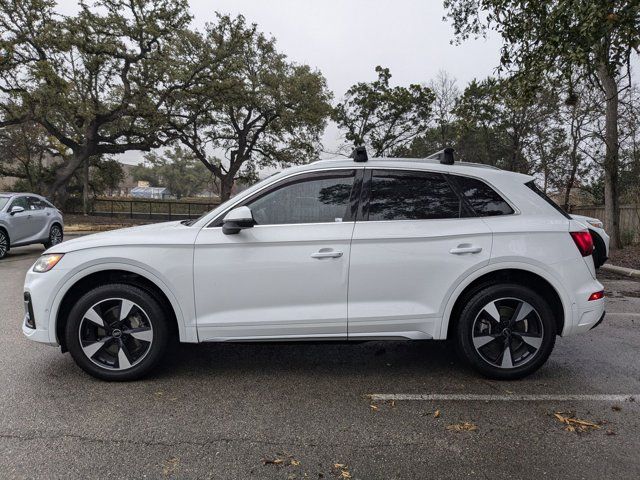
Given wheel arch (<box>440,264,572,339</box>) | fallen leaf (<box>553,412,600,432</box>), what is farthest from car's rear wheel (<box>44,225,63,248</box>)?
fallen leaf (<box>553,412,600,432</box>)

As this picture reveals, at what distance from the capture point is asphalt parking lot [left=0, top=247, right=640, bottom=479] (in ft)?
8.66

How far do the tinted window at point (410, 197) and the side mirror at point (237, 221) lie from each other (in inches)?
39.7

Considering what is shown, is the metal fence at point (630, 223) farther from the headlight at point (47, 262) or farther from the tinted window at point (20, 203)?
the tinted window at point (20, 203)

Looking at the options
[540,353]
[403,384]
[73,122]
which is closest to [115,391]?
[403,384]

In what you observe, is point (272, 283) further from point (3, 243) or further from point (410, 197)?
point (3, 243)

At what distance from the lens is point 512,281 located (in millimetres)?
3906

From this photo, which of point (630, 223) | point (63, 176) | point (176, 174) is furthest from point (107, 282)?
point (176, 174)

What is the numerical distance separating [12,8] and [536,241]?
26.7 meters

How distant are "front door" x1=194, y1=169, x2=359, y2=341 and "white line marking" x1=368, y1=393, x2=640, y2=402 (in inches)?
24.9

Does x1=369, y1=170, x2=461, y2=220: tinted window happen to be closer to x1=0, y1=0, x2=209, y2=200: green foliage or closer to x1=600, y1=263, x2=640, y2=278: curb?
x1=600, y1=263, x2=640, y2=278: curb

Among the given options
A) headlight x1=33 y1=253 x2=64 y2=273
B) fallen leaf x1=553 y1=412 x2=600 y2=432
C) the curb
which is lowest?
fallen leaf x1=553 y1=412 x2=600 y2=432

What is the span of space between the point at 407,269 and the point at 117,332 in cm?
241

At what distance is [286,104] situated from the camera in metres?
29.3

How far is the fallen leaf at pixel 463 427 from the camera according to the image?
306cm
